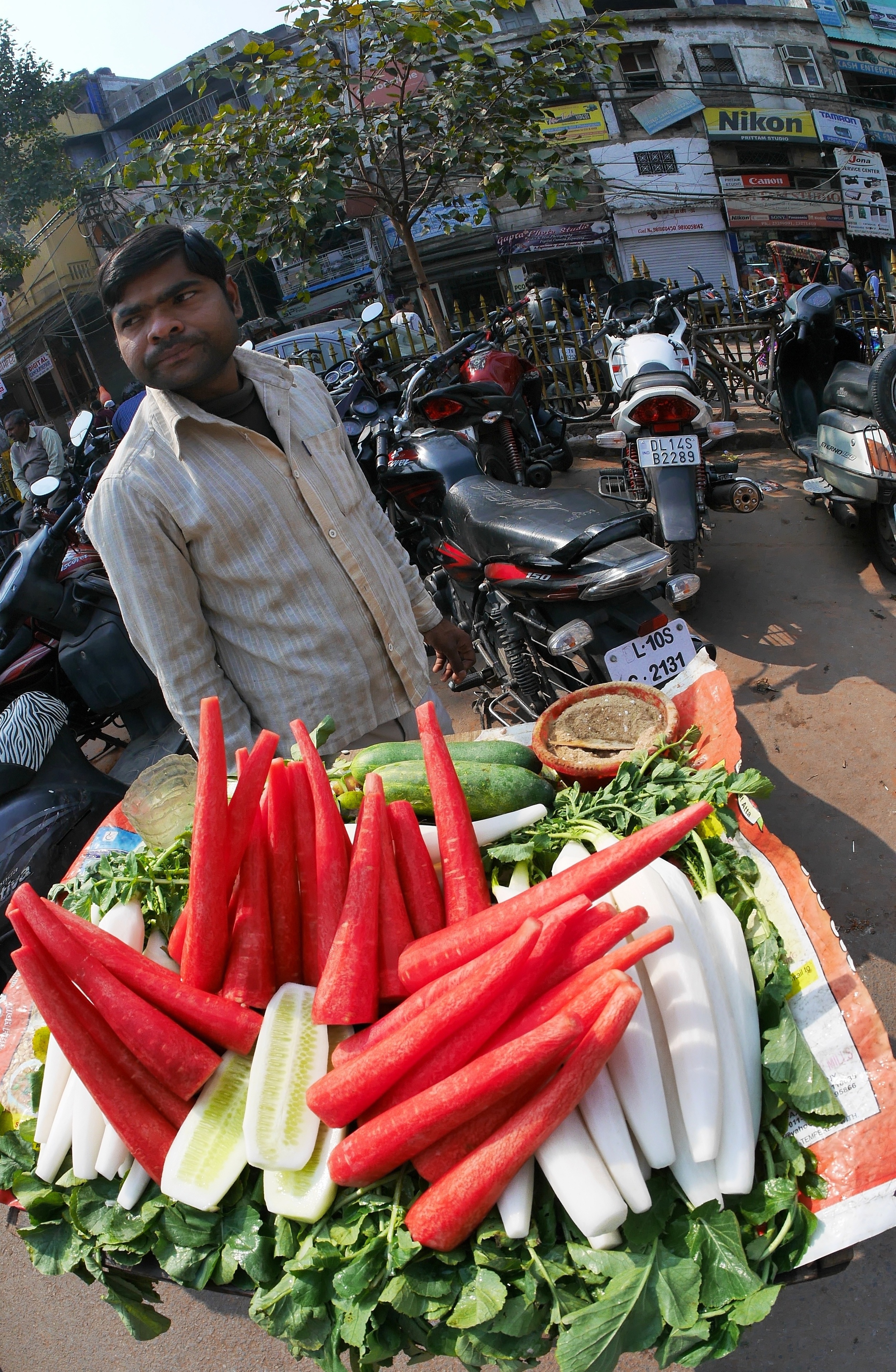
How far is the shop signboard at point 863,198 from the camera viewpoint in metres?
26.3

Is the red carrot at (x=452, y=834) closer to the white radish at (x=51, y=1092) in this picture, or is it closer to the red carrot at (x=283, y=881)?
the red carrot at (x=283, y=881)

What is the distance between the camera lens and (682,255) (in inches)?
987

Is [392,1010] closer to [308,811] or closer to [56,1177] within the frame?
[308,811]

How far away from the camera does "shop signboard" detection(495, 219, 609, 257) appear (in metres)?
23.5

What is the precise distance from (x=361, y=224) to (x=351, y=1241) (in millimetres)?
26860

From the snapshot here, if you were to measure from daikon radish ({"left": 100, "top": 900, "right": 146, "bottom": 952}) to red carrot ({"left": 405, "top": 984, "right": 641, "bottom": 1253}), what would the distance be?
0.81m

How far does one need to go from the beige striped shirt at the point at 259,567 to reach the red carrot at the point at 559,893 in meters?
1.02

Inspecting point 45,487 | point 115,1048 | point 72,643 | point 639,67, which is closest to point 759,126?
point 639,67

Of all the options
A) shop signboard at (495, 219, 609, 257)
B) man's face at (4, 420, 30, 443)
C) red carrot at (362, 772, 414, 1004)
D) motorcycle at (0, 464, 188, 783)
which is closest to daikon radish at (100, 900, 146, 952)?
red carrot at (362, 772, 414, 1004)

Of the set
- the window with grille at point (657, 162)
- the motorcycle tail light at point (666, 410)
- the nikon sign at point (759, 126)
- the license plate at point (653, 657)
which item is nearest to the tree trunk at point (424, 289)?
the motorcycle tail light at point (666, 410)

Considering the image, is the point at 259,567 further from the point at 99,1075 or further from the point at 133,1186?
the point at 133,1186

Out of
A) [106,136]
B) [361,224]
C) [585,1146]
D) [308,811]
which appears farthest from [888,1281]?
[106,136]

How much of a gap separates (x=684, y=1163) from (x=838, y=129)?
115 feet

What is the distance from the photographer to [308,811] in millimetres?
1731
